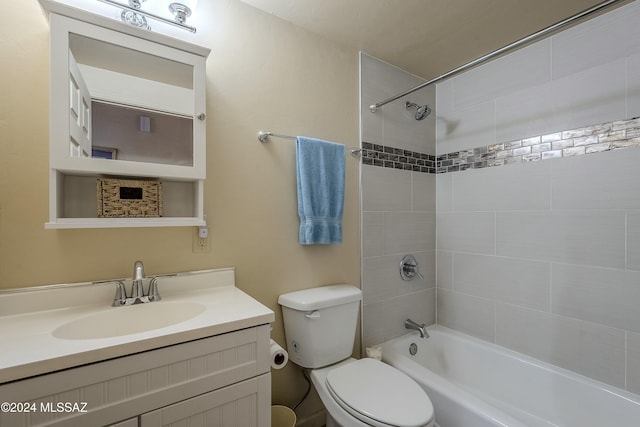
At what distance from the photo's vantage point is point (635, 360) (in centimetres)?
133

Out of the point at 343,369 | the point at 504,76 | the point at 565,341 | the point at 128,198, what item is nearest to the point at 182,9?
the point at 128,198

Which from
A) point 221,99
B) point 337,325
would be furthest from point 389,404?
point 221,99

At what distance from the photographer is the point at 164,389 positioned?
79cm

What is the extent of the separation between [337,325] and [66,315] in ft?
3.66

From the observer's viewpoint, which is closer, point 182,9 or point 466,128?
point 182,9

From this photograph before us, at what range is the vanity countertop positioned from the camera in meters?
0.68

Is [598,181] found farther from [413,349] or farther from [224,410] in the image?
[224,410]

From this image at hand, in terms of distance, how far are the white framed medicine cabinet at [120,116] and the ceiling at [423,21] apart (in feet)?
1.95

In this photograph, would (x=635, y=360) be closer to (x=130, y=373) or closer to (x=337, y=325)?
(x=337, y=325)

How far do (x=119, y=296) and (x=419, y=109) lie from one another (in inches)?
80.2

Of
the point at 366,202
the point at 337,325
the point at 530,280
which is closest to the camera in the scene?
the point at 337,325

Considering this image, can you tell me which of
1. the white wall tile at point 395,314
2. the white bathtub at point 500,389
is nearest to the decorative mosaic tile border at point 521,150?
the white wall tile at point 395,314

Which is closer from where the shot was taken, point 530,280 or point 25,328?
point 25,328

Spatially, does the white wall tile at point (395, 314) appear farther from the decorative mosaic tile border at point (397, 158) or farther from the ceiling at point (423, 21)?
the ceiling at point (423, 21)
